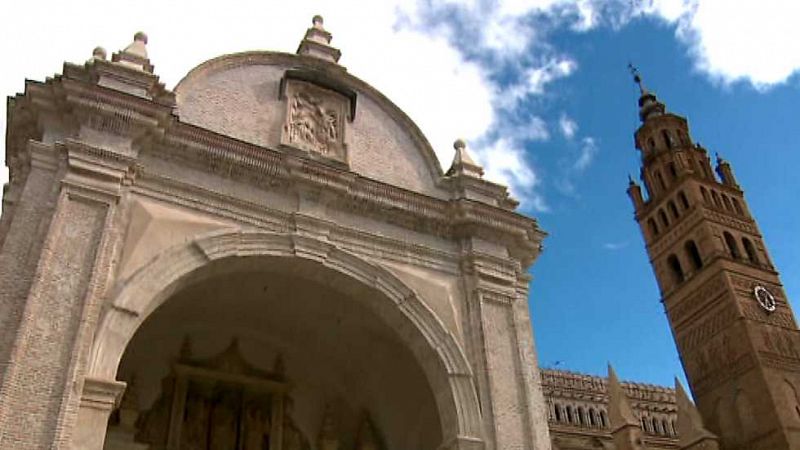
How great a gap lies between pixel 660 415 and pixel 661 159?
56.6ft

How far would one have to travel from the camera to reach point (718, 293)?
42.2 m

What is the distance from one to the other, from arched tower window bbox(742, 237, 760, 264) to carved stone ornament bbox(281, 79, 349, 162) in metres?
38.6

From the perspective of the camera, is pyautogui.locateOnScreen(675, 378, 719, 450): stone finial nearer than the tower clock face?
Yes

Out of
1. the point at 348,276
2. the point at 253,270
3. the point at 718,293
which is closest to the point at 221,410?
the point at 253,270

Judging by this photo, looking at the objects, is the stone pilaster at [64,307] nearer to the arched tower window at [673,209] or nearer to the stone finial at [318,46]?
the stone finial at [318,46]

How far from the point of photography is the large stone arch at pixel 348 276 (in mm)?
9805

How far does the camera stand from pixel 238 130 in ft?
42.8

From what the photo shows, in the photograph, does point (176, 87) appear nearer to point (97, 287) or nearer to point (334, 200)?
point (334, 200)

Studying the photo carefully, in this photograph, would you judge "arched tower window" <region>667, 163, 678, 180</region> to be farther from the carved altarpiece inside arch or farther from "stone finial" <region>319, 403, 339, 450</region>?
the carved altarpiece inside arch

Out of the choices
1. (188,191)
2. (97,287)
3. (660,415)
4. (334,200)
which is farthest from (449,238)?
(660,415)

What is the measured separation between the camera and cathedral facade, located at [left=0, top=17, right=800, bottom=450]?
941 cm

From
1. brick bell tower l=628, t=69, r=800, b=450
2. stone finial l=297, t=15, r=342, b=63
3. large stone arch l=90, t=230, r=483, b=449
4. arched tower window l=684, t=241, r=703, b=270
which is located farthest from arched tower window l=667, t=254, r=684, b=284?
large stone arch l=90, t=230, r=483, b=449

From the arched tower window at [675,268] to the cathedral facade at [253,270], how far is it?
35677mm

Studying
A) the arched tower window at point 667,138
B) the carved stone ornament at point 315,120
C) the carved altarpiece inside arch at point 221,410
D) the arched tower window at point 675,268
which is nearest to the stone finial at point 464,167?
the carved stone ornament at point 315,120
